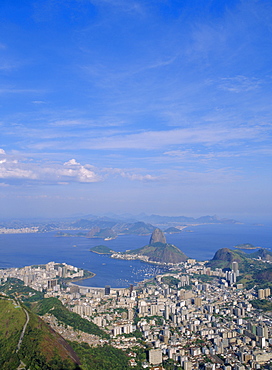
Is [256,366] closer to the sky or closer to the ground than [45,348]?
closer to the ground

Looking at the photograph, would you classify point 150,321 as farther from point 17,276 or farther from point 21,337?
point 17,276

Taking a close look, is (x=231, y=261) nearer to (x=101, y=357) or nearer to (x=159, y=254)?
(x=159, y=254)

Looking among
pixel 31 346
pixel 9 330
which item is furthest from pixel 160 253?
pixel 31 346

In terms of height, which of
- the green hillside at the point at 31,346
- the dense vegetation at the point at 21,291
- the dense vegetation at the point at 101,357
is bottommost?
the dense vegetation at the point at 21,291

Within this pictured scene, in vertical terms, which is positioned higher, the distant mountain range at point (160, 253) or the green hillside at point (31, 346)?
the green hillside at point (31, 346)

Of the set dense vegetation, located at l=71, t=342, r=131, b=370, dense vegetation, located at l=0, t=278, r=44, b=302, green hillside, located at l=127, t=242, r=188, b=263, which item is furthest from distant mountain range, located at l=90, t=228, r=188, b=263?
dense vegetation, located at l=71, t=342, r=131, b=370

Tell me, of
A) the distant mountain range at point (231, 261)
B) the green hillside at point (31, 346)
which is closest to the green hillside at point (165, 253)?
the distant mountain range at point (231, 261)

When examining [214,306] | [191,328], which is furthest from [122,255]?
[191,328]

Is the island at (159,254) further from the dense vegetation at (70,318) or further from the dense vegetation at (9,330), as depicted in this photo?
the dense vegetation at (9,330)
